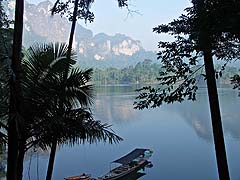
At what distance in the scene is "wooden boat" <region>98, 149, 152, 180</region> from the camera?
1113cm

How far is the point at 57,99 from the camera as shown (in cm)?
258

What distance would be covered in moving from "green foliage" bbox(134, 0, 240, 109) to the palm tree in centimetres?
63

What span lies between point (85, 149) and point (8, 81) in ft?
45.7

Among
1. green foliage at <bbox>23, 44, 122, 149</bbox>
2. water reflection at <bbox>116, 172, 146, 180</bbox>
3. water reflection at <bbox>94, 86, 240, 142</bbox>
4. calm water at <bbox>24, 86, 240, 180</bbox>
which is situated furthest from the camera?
water reflection at <bbox>94, 86, 240, 142</bbox>

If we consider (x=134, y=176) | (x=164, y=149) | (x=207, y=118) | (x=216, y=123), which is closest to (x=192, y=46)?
(x=216, y=123)

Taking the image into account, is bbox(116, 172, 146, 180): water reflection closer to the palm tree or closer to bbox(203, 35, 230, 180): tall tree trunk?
bbox(203, 35, 230, 180): tall tree trunk

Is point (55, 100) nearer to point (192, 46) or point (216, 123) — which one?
point (192, 46)

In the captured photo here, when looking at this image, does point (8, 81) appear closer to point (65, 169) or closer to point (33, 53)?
point (33, 53)

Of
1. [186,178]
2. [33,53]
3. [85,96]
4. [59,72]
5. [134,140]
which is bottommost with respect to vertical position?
[186,178]

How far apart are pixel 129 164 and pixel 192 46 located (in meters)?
10.2

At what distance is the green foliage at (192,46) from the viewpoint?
2168 millimetres

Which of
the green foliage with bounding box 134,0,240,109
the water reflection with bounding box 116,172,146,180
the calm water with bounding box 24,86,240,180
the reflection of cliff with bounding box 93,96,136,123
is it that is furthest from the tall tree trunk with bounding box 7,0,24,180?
the reflection of cliff with bounding box 93,96,136,123

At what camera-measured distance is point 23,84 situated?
242 centimetres

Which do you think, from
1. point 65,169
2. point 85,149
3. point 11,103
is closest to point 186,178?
point 65,169
